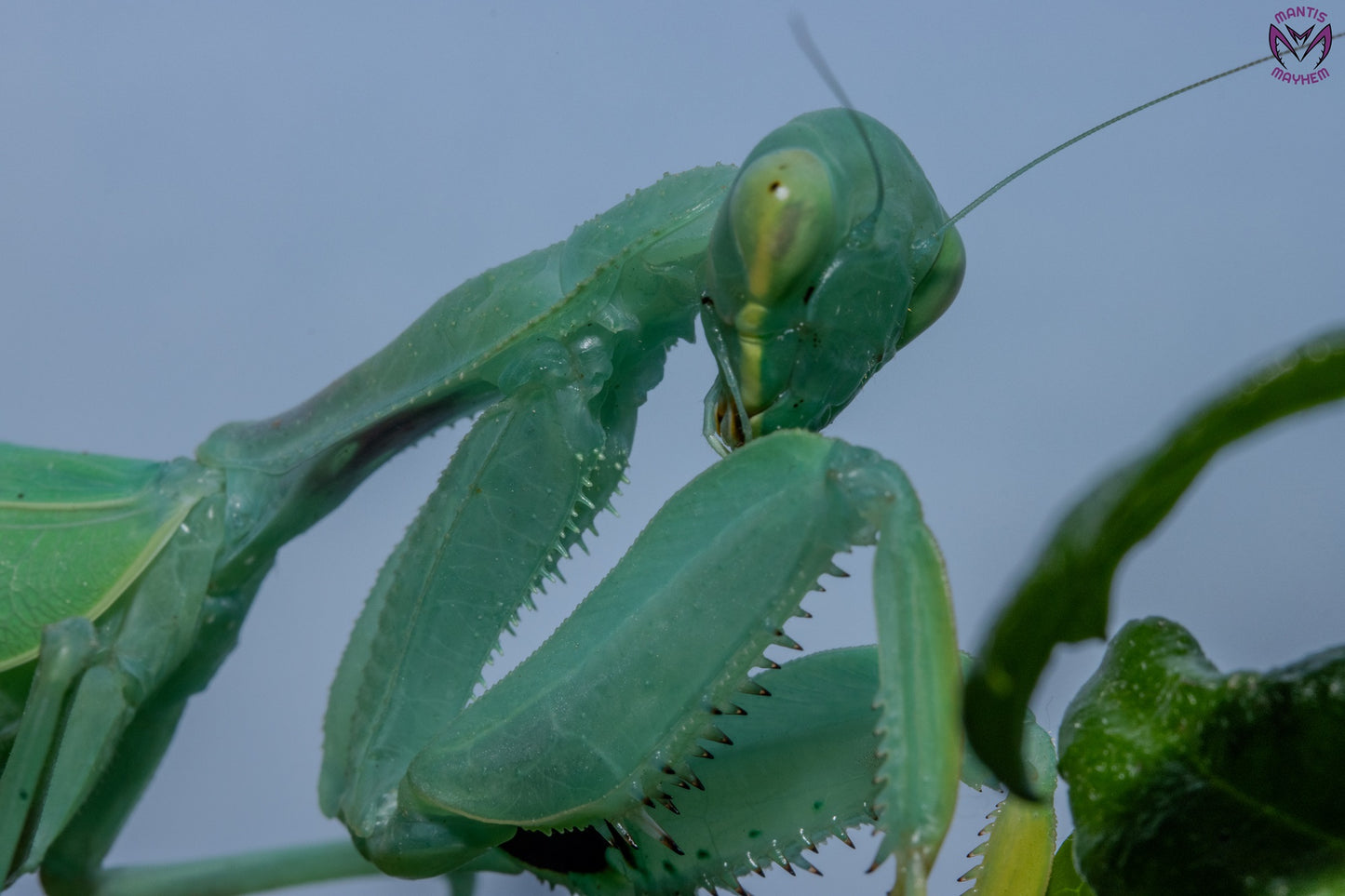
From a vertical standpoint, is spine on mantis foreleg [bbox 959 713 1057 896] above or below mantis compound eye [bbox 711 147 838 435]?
below

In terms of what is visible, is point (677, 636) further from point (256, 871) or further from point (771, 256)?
point (256, 871)

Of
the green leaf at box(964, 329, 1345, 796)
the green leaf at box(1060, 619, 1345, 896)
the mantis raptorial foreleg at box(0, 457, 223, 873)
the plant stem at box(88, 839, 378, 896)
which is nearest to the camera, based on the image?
the green leaf at box(964, 329, 1345, 796)

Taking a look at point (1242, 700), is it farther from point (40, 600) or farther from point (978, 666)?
point (40, 600)

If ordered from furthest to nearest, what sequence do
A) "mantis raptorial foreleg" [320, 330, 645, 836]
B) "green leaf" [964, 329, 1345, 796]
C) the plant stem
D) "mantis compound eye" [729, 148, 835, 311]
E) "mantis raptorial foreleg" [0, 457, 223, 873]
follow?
the plant stem < "mantis raptorial foreleg" [0, 457, 223, 873] < "mantis raptorial foreleg" [320, 330, 645, 836] < "mantis compound eye" [729, 148, 835, 311] < "green leaf" [964, 329, 1345, 796]

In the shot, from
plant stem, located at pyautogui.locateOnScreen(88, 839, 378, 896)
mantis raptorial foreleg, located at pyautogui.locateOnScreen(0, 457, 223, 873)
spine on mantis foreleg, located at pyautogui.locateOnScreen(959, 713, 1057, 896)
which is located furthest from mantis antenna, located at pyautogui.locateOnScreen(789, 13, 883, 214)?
plant stem, located at pyautogui.locateOnScreen(88, 839, 378, 896)
